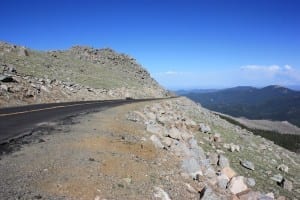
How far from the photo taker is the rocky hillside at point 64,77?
34.6 metres

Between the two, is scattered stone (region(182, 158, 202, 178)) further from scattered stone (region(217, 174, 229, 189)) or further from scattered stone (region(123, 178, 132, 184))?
scattered stone (region(123, 178, 132, 184))

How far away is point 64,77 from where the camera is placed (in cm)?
5644

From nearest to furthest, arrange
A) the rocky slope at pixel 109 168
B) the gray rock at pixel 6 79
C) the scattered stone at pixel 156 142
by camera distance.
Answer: the rocky slope at pixel 109 168 → the scattered stone at pixel 156 142 → the gray rock at pixel 6 79

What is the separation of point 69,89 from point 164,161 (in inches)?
1274

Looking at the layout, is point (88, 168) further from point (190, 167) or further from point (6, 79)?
point (6, 79)

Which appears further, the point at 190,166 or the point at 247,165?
the point at 247,165

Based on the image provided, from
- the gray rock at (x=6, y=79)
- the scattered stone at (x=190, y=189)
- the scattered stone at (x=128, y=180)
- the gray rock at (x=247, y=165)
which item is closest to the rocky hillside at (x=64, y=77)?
the gray rock at (x=6, y=79)

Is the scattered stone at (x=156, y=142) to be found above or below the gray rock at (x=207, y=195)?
above

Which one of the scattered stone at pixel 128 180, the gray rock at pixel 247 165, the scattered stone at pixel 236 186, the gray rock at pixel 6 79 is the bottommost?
the gray rock at pixel 247 165

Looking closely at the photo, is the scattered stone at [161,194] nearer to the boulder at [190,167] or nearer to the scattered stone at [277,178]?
the boulder at [190,167]

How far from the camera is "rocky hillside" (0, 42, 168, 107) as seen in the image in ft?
113

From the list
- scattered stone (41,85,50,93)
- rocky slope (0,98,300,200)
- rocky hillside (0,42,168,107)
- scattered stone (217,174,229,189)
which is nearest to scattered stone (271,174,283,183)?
rocky slope (0,98,300,200)

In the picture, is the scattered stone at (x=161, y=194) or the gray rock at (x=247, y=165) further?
the gray rock at (x=247, y=165)

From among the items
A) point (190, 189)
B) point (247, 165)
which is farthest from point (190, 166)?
point (247, 165)
